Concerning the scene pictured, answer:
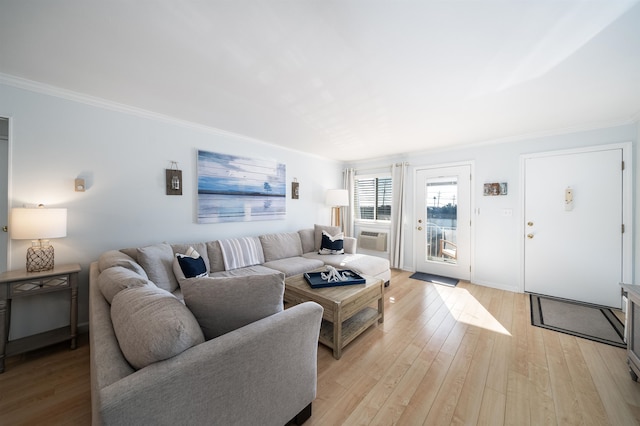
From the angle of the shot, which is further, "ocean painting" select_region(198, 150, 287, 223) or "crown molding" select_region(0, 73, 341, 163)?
"ocean painting" select_region(198, 150, 287, 223)

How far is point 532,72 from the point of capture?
1843 mm

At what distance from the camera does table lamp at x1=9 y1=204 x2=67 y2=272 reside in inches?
72.7

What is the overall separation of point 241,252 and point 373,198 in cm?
311

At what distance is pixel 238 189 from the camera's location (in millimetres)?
3488

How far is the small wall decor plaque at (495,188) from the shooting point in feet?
11.7

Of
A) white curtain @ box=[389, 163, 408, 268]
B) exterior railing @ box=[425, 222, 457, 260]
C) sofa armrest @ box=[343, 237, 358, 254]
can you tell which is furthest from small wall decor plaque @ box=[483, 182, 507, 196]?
sofa armrest @ box=[343, 237, 358, 254]

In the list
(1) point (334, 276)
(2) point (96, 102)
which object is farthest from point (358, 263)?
(2) point (96, 102)

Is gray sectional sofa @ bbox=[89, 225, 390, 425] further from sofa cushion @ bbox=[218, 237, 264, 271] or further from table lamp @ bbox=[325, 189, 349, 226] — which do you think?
table lamp @ bbox=[325, 189, 349, 226]

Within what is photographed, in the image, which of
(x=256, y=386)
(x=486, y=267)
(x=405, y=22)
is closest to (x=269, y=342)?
(x=256, y=386)

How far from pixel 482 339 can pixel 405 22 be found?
276cm

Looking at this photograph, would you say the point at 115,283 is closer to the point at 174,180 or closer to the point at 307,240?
the point at 174,180

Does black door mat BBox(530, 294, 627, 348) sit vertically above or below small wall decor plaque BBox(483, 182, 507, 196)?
below

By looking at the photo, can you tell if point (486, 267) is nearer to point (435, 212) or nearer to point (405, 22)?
point (435, 212)

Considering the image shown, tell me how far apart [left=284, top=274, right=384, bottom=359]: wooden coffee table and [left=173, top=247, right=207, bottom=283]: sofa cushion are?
0.93 meters
